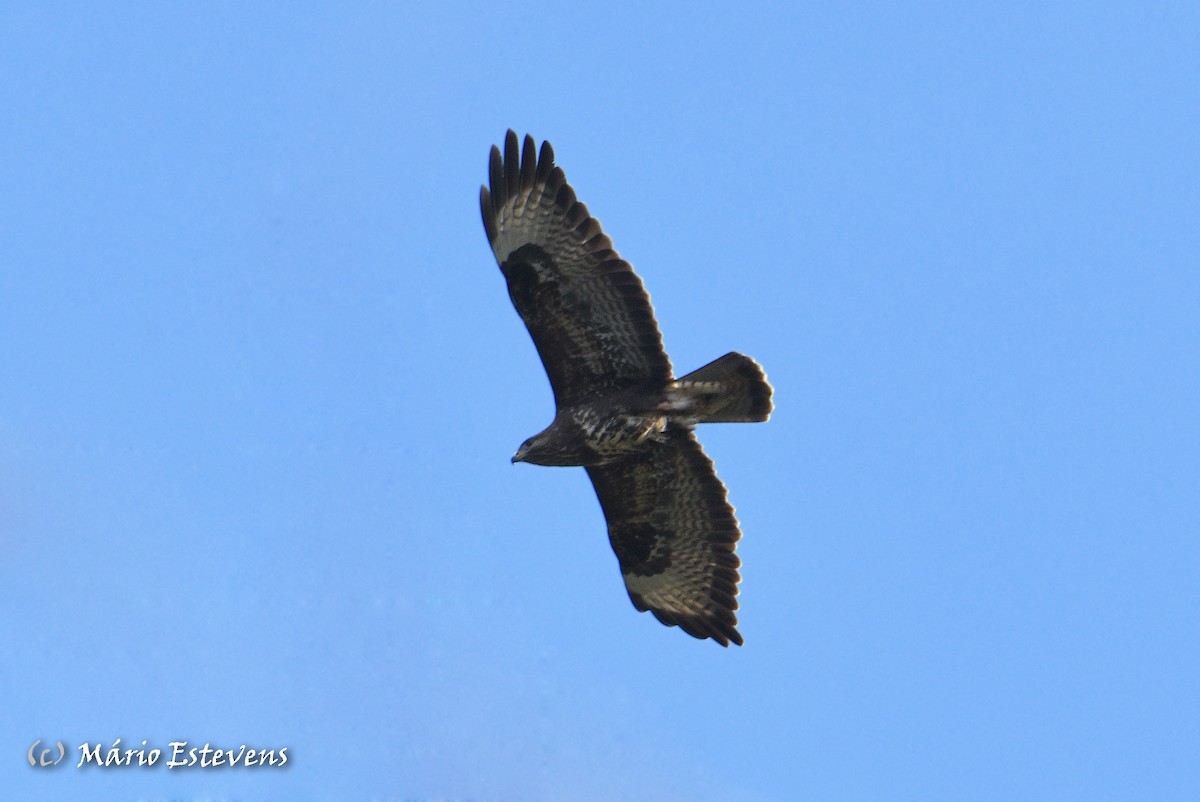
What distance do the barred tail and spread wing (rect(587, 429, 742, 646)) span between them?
1.36 ft

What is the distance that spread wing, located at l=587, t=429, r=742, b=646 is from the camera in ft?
40.9

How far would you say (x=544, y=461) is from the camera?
1201 centimetres

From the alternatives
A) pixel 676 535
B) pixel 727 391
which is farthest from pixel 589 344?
pixel 676 535

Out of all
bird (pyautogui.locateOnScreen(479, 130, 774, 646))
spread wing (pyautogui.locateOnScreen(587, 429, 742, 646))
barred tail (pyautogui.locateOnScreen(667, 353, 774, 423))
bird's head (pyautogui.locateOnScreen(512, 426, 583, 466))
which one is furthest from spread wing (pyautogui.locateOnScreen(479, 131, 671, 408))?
spread wing (pyautogui.locateOnScreen(587, 429, 742, 646))

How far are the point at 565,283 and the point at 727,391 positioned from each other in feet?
4.73

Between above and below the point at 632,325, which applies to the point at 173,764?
below

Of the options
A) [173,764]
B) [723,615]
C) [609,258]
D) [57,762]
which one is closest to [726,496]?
[723,615]

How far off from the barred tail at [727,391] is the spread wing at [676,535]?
0.41 metres

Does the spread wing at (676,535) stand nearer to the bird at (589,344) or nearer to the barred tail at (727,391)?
the bird at (589,344)

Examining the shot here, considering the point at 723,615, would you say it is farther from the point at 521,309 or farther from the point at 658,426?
the point at 521,309

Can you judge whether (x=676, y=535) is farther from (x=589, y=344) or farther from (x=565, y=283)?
(x=565, y=283)

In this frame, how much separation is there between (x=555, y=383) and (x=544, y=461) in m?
0.60

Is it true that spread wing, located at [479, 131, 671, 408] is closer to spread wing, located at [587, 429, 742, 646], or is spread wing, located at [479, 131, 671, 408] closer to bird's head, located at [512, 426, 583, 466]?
bird's head, located at [512, 426, 583, 466]

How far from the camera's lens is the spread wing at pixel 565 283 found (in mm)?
11742
